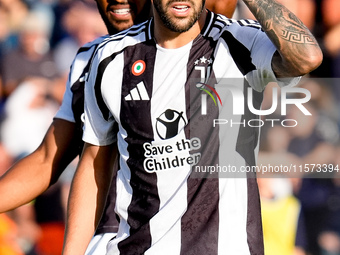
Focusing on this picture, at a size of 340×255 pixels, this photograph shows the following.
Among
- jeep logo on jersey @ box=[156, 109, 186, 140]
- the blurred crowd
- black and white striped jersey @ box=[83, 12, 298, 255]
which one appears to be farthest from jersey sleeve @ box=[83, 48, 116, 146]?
the blurred crowd

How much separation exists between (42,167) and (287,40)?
1.57 m

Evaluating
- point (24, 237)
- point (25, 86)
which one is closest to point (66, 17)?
point (25, 86)

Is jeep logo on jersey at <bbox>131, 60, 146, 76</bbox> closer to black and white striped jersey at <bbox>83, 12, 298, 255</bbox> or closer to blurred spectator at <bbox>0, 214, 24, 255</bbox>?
black and white striped jersey at <bbox>83, 12, 298, 255</bbox>

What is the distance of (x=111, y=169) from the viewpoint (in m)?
3.05

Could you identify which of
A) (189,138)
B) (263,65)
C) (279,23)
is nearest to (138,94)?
(189,138)

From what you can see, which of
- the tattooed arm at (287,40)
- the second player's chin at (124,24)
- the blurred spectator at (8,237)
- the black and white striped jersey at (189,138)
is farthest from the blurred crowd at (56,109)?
the tattooed arm at (287,40)

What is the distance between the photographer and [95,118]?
9.54 ft

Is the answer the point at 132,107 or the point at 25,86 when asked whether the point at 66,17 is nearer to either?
the point at 25,86

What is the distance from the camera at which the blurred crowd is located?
464 cm

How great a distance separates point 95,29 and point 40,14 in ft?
1.56

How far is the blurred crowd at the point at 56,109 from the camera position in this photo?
4637 mm

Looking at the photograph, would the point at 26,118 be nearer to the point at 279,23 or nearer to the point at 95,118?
the point at 95,118

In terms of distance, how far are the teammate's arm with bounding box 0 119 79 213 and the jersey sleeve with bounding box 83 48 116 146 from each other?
47 cm

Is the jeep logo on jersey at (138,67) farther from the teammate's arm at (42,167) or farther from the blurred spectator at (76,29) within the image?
the blurred spectator at (76,29)
